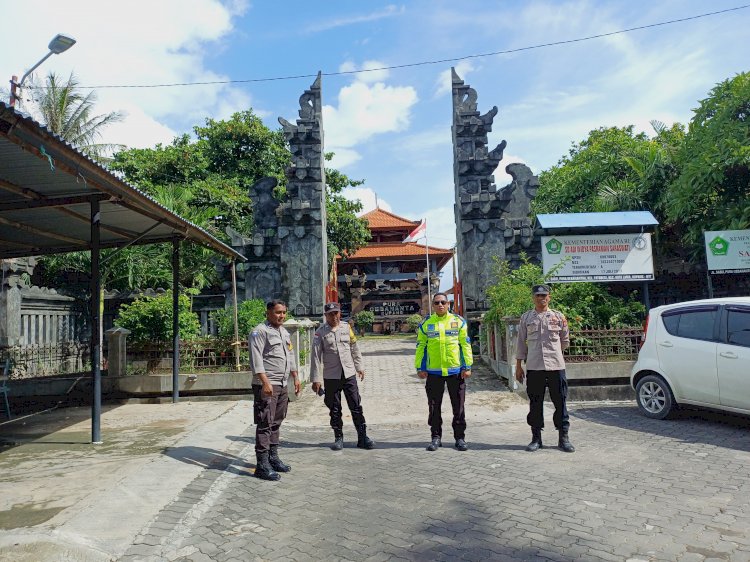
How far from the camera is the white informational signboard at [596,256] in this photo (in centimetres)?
1125

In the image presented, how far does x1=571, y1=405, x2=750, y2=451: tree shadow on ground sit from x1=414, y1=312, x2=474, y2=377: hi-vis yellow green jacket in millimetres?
2631

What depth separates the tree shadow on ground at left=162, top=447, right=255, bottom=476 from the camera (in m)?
5.51

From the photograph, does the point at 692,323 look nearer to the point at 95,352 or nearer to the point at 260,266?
the point at 95,352

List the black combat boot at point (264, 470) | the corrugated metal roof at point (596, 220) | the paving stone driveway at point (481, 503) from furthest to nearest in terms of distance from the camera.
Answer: the corrugated metal roof at point (596, 220) → the black combat boot at point (264, 470) → the paving stone driveway at point (481, 503)

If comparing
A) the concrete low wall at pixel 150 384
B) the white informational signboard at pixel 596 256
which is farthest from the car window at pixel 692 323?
the concrete low wall at pixel 150 384

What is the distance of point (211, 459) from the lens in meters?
5.79

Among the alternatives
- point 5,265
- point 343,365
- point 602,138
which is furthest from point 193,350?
point 602,138

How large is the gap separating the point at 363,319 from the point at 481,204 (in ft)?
64.0

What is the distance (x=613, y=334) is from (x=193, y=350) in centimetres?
783

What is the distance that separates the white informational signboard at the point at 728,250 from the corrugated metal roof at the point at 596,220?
1364 millimetres

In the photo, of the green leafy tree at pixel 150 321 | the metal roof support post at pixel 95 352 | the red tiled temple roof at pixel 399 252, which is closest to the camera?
the metal roof support post at pixel 95 352

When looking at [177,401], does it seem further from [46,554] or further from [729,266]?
[729,266]

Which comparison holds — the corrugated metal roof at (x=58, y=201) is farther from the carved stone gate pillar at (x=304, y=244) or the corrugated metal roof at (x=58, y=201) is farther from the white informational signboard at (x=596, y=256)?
the carved stone gate pillar at (x=304, y=244)

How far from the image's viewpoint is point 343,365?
626cm
